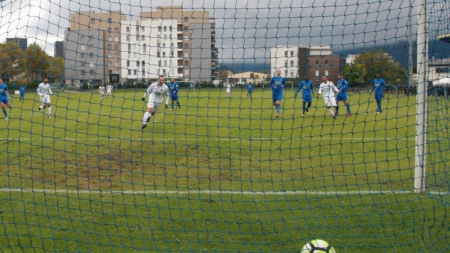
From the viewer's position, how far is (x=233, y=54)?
5.86 metres

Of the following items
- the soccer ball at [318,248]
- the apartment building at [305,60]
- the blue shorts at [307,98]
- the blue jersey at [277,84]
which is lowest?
the soccer ball at [318,248]

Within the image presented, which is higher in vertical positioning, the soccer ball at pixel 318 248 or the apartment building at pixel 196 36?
the apartment building at pixel 196 36

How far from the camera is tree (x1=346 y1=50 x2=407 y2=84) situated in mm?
5954

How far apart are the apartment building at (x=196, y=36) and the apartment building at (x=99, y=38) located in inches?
19.5

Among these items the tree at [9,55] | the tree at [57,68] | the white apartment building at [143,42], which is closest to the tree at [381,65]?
the white apartment building at [143,42]

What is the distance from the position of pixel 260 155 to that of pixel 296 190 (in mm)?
2746

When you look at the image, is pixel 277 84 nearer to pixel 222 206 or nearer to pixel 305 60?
pixel 305 60

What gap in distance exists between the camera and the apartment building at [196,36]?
5.95m

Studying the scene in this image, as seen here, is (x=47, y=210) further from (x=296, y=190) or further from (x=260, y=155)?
(x=260, y=155)

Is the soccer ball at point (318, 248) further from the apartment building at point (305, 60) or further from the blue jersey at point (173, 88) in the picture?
the blue jersey at point (173, 88)

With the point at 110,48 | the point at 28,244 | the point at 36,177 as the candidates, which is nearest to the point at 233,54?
the point at 110,48

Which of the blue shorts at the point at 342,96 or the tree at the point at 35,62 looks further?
the blue shorts at the point at 342,96

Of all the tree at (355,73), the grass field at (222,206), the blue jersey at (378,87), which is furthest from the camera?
the blue jersey at (378,87)

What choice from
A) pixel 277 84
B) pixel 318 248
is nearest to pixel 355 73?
pixel 277 84
